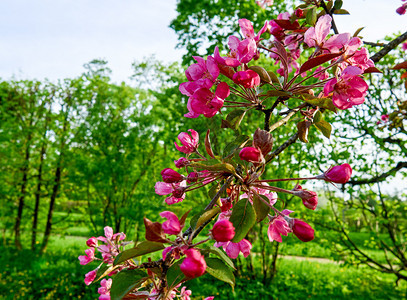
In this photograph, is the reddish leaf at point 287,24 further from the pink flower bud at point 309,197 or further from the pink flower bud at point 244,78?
the pink flower bud at point 309,197

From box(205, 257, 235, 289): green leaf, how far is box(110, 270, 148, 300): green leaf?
13cm

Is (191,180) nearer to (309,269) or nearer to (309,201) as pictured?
(309,201)

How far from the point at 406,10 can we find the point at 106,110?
5370mm

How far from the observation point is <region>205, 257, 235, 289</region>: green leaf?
0.51 metres

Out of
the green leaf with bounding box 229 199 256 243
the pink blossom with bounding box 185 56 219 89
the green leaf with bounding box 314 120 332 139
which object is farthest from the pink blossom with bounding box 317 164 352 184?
the pink blossom with bounding box 185 56 219 89

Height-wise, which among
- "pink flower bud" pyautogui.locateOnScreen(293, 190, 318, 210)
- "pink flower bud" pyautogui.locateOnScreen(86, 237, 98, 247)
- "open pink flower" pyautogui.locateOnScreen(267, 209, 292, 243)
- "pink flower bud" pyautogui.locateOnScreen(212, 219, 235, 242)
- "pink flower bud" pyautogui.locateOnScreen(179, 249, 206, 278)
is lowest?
"pink flower bud" pyautogui.locateOnScreen(86, 237, 98, 247)

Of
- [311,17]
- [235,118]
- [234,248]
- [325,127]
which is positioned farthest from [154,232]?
[311,17]

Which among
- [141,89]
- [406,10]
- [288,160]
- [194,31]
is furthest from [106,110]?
[406,10]

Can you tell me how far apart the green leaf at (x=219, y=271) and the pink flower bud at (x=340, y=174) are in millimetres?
290

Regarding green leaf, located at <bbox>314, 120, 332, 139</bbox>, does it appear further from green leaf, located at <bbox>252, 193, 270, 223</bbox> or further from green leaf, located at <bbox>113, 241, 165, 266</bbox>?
green leaf, located at <bbox>113, 241, 165, 266</bbox>

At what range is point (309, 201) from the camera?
1.97 ft

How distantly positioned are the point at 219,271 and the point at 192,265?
0.11 metres

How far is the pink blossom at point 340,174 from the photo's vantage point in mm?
568

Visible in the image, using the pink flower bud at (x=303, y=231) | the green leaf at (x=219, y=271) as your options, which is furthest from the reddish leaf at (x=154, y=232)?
the pink flower bud at (x=303, y=231)
